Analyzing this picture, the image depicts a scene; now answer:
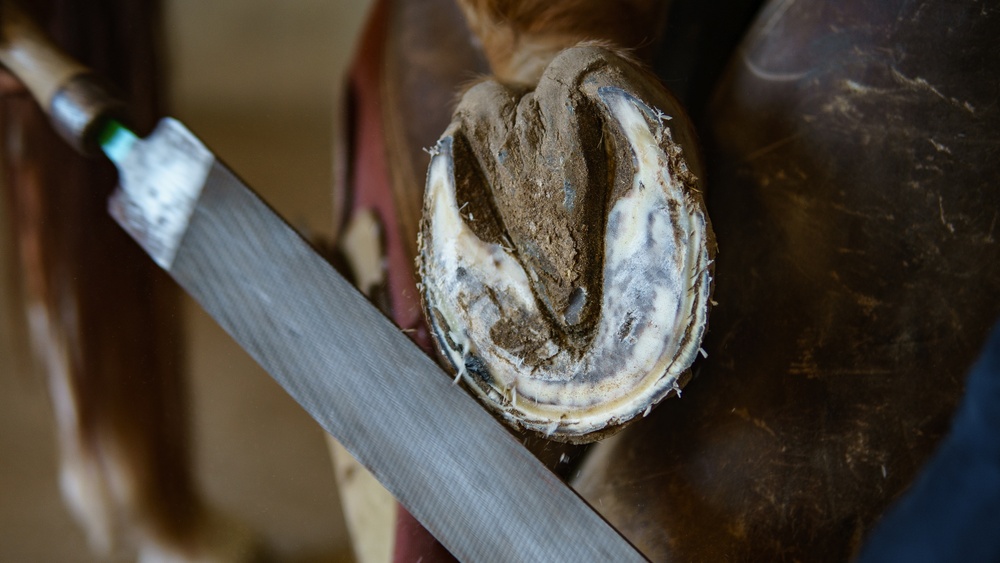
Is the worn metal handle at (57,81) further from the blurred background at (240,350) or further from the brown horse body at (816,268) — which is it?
the brown horse body at (816,268)

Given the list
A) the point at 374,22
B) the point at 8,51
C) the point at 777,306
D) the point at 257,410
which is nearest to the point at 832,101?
the point at 777,306

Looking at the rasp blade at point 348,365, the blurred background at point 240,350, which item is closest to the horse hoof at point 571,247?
the rasp blade at point 348,365

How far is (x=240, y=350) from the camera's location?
741 millimetres

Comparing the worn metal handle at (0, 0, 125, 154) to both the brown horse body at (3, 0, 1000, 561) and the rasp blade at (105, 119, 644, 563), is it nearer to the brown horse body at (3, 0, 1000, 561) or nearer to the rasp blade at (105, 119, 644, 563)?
the rasp blade at (105, 119, 644, 563)

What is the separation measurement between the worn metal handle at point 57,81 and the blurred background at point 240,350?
138 millimetres

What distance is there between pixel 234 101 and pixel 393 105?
0.86 ft

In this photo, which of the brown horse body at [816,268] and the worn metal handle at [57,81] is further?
the worn metal handle at [57,81]

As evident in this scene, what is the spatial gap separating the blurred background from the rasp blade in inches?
6.5

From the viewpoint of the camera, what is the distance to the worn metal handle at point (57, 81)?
0.66 metres

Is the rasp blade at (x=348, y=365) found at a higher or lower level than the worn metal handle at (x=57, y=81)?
lower

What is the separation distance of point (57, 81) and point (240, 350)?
0.33 metres

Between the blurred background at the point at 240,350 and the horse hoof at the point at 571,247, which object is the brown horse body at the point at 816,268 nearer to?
the horse hoof at the point at 571,247

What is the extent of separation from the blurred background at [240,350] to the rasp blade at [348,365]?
17 centimetres

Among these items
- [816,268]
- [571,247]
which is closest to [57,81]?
[571,247]
